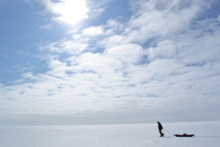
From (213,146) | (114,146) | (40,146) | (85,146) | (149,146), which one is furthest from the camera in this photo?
(40,146)

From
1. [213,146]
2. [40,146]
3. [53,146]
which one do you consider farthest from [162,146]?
[40,146]

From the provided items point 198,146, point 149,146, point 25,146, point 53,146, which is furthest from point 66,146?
point 198,146

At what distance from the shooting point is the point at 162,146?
23734 millimetres

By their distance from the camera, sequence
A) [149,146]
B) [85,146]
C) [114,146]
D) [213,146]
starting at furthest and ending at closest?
[85,146] → [114,146] → [149,146] → [213,146]

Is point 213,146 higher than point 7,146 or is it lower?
higher

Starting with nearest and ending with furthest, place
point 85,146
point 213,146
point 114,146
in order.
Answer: point 213,146
point 114,146
point 85,146

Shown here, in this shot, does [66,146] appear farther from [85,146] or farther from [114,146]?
[114,146]

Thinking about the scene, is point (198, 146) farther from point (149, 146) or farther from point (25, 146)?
point (25, 146)

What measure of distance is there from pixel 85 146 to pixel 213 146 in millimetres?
17385

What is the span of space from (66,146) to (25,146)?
6.97 meters

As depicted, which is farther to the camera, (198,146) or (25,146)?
(25,146)

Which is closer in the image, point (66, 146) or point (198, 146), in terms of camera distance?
point (198, 146)

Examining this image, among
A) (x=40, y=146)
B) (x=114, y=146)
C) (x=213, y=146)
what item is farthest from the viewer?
(x=40, y=146)

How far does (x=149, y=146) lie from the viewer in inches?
952
